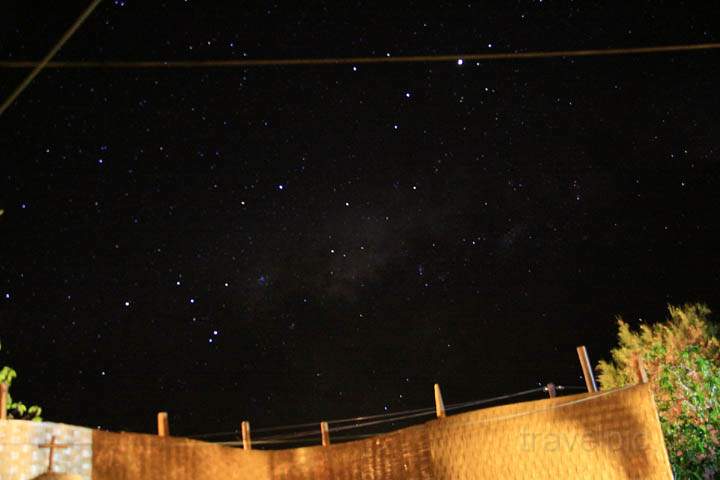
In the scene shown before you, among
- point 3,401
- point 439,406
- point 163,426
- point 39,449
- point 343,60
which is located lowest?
point 39,449

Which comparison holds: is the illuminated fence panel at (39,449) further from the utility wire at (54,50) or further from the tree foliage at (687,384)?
the tree foliage at (687,384)

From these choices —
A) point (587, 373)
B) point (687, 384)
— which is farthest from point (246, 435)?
point (687, 384)

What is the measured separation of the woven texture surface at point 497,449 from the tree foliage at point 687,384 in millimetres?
558

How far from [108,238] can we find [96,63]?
19.1 feet

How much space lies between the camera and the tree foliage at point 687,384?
21.0 ft

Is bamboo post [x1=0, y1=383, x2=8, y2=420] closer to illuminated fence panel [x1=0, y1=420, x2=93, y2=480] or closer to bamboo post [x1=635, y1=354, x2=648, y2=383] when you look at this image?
illuminated fence panel [x1=0, y1=420, x2=93, y2=480]

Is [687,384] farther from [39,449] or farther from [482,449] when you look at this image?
[39,449]

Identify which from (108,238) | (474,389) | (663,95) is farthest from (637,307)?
(108,238)

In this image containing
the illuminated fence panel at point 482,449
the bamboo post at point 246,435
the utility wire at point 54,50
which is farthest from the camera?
the bamboo post at point 246,435

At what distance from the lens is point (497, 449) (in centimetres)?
593

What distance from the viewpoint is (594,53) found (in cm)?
358

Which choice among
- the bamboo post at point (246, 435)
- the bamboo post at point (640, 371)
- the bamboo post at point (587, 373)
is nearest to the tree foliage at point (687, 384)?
the bamboo post at point (640, 371)

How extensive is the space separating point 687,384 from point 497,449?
7.72 ft

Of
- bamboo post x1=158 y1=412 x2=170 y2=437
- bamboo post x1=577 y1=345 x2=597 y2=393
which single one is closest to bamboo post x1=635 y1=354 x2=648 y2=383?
bamboo post x1=577 y1=345 x2=597 y2=393
